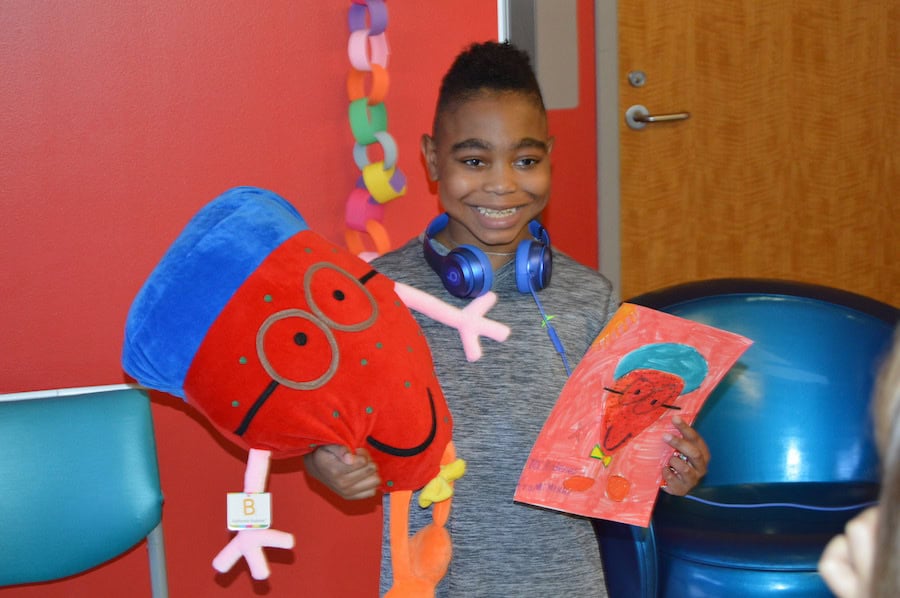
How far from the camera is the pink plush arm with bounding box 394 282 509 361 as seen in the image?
1376mm

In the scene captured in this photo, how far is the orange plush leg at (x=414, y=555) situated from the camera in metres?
1.25

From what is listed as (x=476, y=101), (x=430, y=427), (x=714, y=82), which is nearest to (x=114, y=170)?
(x=476, y=101)

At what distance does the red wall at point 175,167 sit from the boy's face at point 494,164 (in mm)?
638

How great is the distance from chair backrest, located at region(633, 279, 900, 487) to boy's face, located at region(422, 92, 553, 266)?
0.58 m

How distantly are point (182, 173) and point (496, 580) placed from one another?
1.01m

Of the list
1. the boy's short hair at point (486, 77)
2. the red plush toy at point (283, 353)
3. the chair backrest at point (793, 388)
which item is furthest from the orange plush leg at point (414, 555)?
the chair backrest at point (793, 388)

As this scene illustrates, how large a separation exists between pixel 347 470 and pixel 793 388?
111cm

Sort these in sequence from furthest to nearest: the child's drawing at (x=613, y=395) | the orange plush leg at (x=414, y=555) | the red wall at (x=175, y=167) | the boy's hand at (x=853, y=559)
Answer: the red wall at (x=175, y=167) → the child's drawing at (x=613, y=395) → the orange plush leg at (x=414, y=555) → the boy's hand at (x=853, y=559)

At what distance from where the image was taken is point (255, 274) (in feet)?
3.84

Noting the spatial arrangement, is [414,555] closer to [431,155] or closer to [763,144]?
[431,155]

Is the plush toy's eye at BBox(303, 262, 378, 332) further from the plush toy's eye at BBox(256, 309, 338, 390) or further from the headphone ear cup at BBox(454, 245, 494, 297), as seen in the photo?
the headphone ear cup at BBox(454, 245, 494, 297)

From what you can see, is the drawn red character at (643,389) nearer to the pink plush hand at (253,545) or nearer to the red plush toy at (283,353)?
the red plush toy at (283,353)

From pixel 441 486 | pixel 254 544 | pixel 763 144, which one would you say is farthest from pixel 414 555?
pixel 763 144

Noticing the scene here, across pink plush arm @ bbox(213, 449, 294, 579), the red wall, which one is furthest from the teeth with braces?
the red wall
